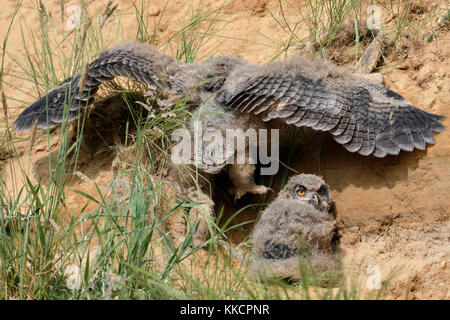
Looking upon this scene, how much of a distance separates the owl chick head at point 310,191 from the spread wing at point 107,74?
4.02ft

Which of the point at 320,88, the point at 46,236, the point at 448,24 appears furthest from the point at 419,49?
the point at 46,236

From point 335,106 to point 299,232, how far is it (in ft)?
3.02

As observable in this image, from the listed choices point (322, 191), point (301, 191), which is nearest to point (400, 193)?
point (322, 191)

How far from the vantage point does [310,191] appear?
3918 millimetres

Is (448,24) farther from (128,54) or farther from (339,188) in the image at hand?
(128,54)

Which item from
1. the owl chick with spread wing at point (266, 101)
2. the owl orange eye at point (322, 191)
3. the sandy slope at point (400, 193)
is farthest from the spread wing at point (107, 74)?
the owl orange eye at point (322, 191)

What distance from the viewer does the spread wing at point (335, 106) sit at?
3848 millimetres

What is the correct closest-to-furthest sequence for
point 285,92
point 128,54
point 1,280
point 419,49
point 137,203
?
point 1,280 < point 137,203 < point 285,92 < point 128,54 < point 419,49

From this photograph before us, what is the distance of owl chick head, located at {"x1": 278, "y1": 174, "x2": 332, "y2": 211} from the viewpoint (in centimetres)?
391

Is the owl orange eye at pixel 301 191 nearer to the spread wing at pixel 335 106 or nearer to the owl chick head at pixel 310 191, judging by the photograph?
the owl chick head at pixel 310 191

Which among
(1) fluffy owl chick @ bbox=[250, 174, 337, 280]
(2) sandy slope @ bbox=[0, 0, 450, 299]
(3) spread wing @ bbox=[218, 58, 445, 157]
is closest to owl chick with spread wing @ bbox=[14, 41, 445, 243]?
(3) spread wing @ bbox=[218, 58, 445, 157]

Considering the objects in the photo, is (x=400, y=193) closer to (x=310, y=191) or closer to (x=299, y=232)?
(x=310, y=191)
